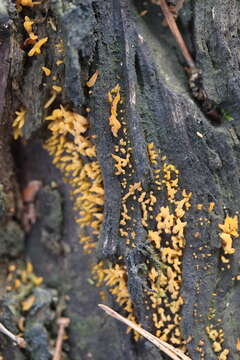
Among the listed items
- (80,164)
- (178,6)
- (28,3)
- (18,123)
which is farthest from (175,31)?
(18,123)

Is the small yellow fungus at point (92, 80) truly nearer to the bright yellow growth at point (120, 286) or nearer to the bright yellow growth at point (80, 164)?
the bright yellow growth at point (80, 164)

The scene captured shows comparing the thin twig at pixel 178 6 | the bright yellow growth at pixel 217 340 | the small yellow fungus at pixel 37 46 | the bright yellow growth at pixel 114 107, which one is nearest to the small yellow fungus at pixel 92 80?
the bright yellow growth at pixel 114 107

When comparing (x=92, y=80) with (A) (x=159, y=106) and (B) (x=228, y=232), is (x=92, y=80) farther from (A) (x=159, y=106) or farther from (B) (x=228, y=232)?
(B) (x=228, y=232)

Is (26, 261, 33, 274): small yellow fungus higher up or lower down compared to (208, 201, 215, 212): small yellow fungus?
lower down

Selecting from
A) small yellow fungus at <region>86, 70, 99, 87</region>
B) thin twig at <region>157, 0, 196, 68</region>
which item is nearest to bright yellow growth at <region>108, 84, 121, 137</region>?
small yellow fungus at <region>86, 70, 99, 87</region>

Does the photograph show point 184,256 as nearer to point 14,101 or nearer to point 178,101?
point 178,101

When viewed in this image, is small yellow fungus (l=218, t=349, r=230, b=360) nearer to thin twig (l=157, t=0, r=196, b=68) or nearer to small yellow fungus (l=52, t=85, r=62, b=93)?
thin twig (l=157, t=0, r=196, b=68)
